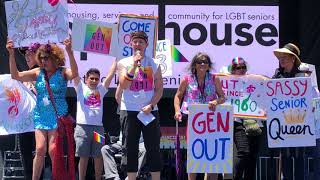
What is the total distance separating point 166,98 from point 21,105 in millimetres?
2669

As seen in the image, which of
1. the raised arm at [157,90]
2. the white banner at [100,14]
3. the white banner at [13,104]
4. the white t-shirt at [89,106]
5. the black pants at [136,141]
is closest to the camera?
the black pants at [136,141]

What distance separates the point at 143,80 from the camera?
6598 mm

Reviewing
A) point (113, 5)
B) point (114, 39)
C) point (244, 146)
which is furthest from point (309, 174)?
point (113, 5)

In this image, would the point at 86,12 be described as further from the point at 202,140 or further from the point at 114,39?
the point at 202,140

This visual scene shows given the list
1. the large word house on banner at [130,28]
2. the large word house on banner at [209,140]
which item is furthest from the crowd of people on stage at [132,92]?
the large word house on banner at [130,28]

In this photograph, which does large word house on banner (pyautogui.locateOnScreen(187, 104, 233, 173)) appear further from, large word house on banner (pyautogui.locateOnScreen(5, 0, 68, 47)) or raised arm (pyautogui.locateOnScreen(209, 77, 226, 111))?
large word house on banner (pyautogui.locateOnScreen(5, 0, 68, 47))

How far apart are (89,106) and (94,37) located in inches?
37.0

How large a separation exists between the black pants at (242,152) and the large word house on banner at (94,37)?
6.51 ft

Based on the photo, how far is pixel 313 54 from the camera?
984 cm

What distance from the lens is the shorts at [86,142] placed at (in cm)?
795

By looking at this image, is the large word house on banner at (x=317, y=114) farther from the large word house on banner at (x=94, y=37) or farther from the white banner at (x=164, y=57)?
the large word house on banner at (x=94, y=37)

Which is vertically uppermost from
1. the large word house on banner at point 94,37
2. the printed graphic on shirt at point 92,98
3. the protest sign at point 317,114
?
the large word house on banner at point 94,37

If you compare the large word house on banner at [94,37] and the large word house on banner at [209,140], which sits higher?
the large word house on banner at [94,37]

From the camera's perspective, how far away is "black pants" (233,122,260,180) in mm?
7496
